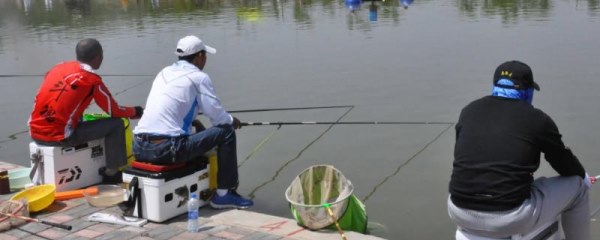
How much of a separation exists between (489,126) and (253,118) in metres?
5.79

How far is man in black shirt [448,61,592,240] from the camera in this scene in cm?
316

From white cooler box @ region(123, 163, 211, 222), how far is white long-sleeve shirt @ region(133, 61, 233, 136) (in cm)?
27

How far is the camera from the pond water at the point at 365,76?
6.58 m

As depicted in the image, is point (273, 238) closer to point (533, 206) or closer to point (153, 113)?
point (153, 113)

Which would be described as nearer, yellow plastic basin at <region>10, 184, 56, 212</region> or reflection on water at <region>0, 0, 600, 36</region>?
yellow plastic basin at <region>10, 184, 56, 212</region>

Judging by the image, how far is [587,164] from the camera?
6.55 meters

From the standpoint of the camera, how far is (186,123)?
16.0ft

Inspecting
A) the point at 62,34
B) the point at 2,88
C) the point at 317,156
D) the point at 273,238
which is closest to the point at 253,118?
the point at 317,156

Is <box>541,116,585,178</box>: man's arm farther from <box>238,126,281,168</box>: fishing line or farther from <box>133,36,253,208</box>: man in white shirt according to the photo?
<box>238,126,281,168</box>: fishing line

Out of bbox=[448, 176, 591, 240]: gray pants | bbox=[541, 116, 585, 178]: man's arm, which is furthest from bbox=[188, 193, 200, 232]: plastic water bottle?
bbox=[541, 116, 585, 178]: man's arm

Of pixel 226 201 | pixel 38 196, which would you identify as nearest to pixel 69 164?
pixel 38 196

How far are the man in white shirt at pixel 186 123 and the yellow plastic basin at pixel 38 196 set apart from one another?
0.72 meters

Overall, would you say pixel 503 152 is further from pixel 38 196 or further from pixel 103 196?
pixel 38 196

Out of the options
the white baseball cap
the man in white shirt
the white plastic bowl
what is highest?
the white baseball cap
